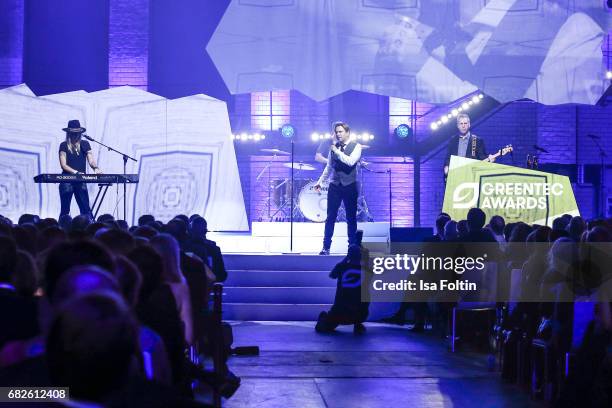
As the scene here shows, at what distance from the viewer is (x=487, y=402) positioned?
4.88 meters

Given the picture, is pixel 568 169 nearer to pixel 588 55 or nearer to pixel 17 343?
pixel 588 55

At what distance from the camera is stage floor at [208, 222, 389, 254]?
427 inches

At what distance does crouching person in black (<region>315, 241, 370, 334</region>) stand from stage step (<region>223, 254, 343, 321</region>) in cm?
97

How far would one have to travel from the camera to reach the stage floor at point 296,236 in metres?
10.8

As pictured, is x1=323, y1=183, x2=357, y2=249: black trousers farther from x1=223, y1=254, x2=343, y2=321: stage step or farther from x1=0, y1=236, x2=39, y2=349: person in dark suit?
x1=0, y1=236, x2=39, y2=349: person in dark suit

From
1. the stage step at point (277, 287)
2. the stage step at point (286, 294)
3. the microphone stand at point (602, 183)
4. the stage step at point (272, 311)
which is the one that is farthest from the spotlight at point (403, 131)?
the stage step at point (272, 311)

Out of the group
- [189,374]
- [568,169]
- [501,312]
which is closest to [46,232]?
[189,374]

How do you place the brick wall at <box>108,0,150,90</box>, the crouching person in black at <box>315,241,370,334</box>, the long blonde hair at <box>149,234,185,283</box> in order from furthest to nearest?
the brick wall at <box>108,0,150,90</box>, the crouching person in black at <box>315,241,370,334</box>, the long blonde hair at <box>149,234,185,283</box>

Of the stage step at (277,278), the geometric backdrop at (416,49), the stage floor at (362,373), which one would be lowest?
the stage floor at (362,373)

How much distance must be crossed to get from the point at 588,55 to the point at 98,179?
24.3 ft

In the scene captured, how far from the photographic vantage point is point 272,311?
28.7 feet

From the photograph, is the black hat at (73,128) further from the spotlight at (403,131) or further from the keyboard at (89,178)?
the spotlight at (403,131)

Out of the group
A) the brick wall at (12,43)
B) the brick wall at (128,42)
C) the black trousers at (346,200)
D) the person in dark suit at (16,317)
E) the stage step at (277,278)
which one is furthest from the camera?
the brick wall at (128,42)

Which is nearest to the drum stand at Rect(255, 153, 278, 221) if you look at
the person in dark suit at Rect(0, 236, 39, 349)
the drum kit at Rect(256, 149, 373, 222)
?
the drum kit at Rect(256, 149, 373, 222)
